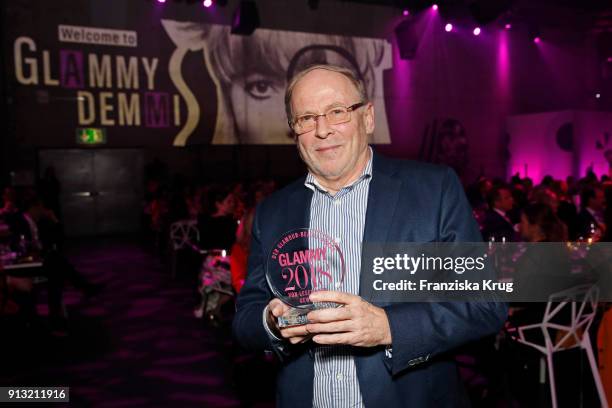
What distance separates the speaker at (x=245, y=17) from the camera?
11875 millimetres

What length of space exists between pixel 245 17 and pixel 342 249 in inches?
455

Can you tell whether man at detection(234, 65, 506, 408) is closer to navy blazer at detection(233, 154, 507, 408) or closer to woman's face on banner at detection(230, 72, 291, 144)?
navy blazer at detection(233, 154, 507, 408)

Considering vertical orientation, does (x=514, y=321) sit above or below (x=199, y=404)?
above

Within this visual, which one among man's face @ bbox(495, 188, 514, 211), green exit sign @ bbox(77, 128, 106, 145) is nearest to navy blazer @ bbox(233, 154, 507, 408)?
man's face @ bbox(495, 188, 514, 211)

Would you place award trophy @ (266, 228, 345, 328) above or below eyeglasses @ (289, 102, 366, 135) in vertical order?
below

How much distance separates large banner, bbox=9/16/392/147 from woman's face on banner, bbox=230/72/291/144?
25mm

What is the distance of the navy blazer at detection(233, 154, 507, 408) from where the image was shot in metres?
1.28

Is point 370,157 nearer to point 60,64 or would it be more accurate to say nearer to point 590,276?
point 590,276

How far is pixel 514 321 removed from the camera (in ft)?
11.0

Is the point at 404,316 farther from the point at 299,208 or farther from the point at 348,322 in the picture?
the point at 299,208

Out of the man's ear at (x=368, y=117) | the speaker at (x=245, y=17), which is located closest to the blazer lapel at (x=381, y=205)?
the man's ear at (x=368, y=117)

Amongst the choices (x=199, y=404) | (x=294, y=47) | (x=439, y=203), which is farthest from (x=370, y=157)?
(x=294, y=47)

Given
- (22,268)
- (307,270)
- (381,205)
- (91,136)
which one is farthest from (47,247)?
(91,136)

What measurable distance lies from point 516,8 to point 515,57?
1872 mm
